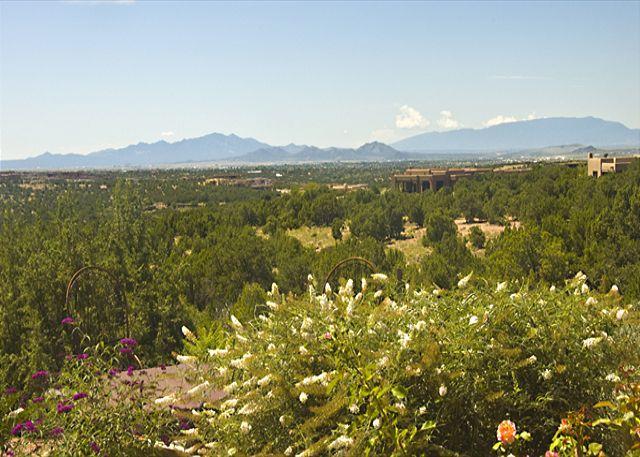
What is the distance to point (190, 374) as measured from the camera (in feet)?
19.0

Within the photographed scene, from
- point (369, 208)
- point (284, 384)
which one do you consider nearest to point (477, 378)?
point (284, 384)

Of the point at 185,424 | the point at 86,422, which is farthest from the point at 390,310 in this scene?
the point at 86,422

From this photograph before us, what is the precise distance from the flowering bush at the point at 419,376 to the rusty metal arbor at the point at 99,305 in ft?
25.3

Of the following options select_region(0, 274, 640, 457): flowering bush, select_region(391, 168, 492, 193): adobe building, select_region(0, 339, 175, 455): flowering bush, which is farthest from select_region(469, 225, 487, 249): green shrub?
select_region(0, 339, 175, 455): flowering bush

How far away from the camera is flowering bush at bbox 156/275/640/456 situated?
15.2 ft

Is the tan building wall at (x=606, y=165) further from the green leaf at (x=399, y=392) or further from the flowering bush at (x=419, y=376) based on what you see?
the green leaf at (x=399, y=392)

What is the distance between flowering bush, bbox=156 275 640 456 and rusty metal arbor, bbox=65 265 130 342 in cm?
771

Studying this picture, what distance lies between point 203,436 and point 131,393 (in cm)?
77

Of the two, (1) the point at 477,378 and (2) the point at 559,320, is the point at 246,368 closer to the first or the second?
(1) the point at 477,378

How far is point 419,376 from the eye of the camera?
4812mm

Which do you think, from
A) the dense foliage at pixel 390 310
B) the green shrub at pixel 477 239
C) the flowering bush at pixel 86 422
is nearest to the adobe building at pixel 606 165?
the dense foliage at pixel 390 310

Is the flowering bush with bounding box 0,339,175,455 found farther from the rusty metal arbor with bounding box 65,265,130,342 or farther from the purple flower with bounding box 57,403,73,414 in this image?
the rusty metal arbor with bounding box 65,265,130,342

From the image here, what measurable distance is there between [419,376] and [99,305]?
32.5 feet

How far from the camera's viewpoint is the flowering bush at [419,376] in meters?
4.64
